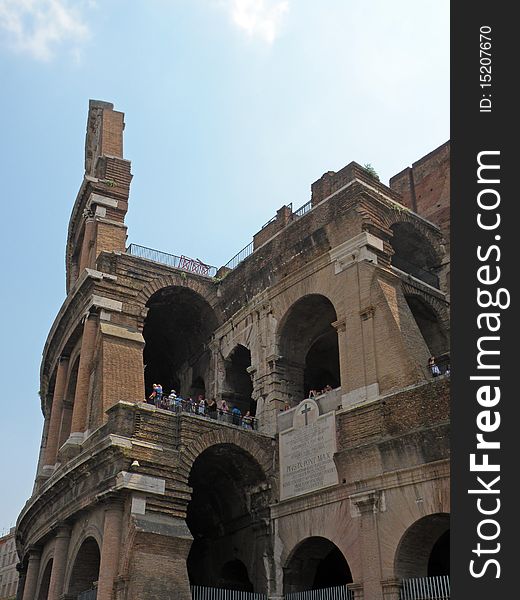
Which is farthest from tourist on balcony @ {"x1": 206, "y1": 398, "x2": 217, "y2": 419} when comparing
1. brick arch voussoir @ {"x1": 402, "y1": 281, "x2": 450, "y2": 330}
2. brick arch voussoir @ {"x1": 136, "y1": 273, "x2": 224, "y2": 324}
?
brick arch voussoir @ {"x1": 402, "y1": 281, "x2": 450, "y2": 330}

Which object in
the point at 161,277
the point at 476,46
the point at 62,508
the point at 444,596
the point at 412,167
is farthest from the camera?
the point at 412,167

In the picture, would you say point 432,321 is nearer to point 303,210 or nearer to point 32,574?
point 303,210

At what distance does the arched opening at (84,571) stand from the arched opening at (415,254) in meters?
11.9

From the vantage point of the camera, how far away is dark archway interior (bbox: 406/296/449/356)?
21309 millimetres

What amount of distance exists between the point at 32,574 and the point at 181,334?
8909 millimetres

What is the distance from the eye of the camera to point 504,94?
28.5ft

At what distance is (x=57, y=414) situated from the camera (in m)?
24.7

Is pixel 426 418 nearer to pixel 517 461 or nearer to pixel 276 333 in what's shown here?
pixel 276 333

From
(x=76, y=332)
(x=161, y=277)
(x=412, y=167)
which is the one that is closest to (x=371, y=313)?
(x=161, y=277)

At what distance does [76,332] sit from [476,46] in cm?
1760

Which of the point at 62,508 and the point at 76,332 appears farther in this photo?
the point at 76,332

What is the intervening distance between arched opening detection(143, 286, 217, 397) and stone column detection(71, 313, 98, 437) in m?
2.76

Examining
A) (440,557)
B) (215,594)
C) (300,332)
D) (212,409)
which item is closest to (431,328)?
(300,332)

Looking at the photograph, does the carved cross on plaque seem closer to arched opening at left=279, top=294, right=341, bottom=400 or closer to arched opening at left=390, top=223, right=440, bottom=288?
arched opening at left=279, top=294, right=341, bottom=400
